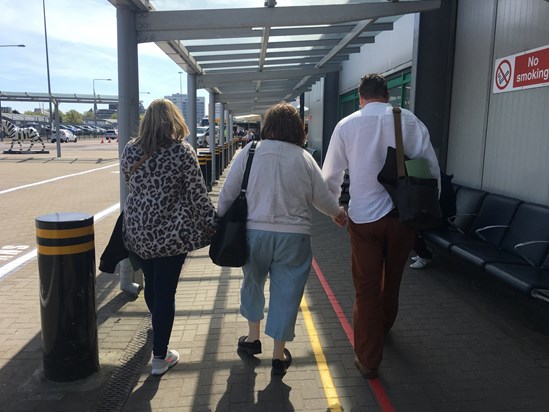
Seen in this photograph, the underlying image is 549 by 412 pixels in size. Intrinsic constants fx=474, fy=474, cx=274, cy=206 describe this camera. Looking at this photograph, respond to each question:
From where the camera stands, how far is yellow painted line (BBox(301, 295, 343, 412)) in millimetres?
2941

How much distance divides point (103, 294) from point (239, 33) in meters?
3.93

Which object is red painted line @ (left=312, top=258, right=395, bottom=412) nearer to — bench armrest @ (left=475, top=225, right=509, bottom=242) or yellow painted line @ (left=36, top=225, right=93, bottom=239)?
bench armrest @ (left=475, top=225, right=509, bottom=242)

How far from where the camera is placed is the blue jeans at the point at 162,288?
312 cm

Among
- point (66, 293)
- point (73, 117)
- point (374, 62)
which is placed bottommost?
point (66, 293)

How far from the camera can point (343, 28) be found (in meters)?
8.10

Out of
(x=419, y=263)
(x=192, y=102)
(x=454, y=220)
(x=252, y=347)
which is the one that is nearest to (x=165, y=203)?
(x=252, y=347)

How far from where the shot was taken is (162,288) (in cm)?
315

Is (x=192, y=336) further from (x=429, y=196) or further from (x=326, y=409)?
(x=429, y=196)

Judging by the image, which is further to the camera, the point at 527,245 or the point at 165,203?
the point at 527,245

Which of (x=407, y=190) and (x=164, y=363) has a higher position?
(x=407, y=190)

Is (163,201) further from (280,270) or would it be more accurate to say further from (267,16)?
(267,16)

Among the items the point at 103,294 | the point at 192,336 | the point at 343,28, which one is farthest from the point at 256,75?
the point at 192,336

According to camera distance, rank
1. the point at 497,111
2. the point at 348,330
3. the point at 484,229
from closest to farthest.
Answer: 1. the point at 348,330
2. the point at 484,229
3. the point at 497,111

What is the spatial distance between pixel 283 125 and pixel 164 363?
185 cm
